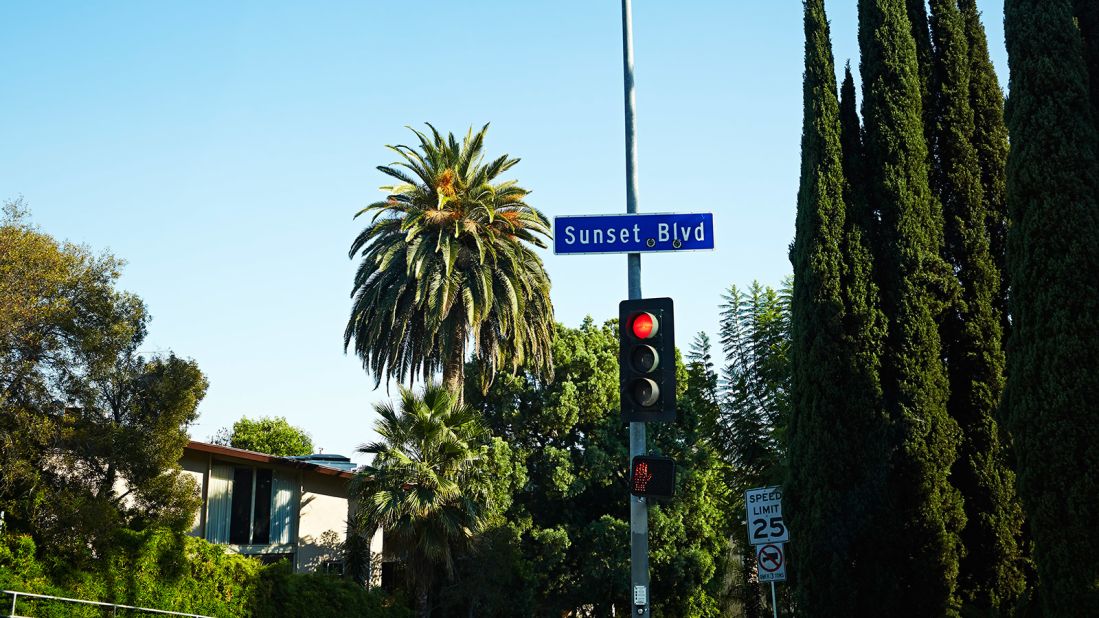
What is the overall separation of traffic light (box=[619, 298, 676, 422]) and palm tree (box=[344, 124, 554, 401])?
24679mm

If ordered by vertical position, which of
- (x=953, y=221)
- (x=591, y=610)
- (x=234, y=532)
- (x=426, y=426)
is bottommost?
(x=591, y=610)

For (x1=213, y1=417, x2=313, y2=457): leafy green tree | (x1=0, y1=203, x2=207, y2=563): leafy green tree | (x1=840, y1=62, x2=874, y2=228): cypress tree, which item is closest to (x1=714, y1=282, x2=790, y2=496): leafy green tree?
(x1=840, y1=62, x2=874, y2=228): cypress tree

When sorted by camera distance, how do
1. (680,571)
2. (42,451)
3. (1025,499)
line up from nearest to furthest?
(1025,499) → (42,451) → (680,571)

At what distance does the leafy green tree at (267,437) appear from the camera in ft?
233

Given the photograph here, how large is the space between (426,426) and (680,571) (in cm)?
1205

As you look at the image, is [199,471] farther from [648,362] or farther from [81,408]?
[648,362]

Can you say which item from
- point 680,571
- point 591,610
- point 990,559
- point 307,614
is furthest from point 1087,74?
point 591,610

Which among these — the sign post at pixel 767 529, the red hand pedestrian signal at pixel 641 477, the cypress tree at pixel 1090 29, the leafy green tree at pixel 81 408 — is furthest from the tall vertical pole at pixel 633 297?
the leafy green tree at pixel 81 408

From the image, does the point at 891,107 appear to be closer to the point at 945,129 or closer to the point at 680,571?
the point at 945,129

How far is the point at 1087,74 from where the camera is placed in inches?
540

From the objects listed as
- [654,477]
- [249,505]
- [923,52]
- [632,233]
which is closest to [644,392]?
[654,477]

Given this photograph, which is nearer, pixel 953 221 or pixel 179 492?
pixel 953 221

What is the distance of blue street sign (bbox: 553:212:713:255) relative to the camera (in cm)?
971

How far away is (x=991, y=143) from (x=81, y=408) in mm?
19148
